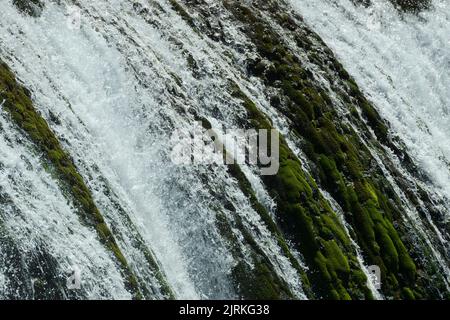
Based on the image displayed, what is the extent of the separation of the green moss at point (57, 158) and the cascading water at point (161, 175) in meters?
0.27

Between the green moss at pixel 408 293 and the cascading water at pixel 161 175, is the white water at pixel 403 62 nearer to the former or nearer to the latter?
the cascading water at pixel 161 175

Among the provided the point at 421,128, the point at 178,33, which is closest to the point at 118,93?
the point at 178,33

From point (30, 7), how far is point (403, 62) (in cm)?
2563

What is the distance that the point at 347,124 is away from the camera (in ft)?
122

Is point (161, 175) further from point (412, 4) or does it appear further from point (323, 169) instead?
point (412, 4)

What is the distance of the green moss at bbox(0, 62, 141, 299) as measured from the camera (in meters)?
24.5

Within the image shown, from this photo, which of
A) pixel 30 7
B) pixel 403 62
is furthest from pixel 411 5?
pixel 30 7

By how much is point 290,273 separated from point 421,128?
1731 cm

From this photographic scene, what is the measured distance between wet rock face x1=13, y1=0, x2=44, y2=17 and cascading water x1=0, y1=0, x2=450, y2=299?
0.26 metres

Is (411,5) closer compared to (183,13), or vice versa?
(183,13)

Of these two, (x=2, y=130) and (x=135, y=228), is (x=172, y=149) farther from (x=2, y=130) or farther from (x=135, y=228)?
(x=2, y=130)

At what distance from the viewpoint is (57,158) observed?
25.7m

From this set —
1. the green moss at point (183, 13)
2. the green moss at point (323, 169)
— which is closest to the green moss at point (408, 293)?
the green moss at point (323, 169)

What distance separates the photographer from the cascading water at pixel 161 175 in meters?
23.7
